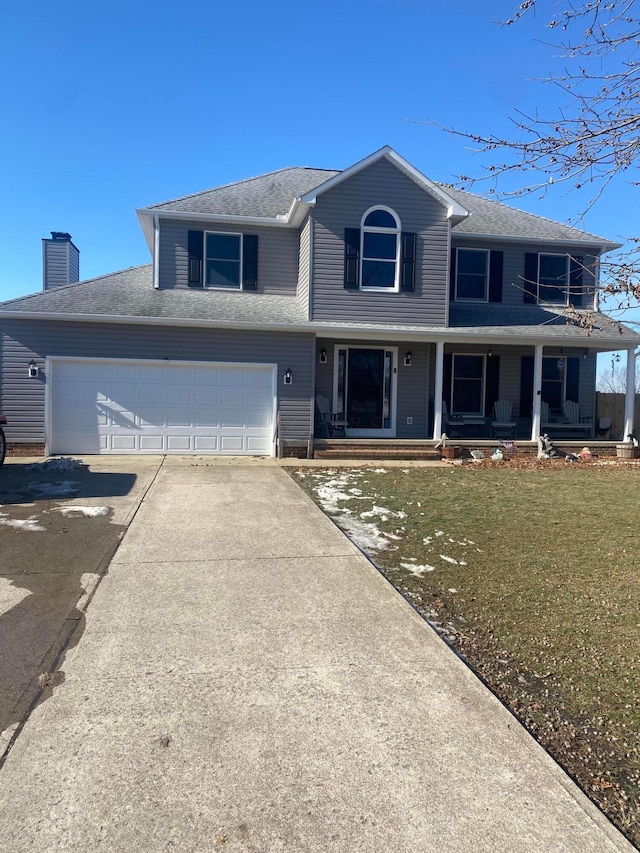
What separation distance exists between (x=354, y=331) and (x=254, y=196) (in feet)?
16.6

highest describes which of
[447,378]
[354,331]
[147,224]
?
[147,224]

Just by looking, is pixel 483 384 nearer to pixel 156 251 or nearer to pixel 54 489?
pixel 156 251

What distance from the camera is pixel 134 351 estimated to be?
12664mm

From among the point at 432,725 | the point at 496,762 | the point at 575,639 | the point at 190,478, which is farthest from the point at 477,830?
the point at 190,478

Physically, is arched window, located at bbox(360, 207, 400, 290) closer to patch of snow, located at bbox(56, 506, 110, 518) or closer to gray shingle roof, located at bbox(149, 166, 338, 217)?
gray shingle roof, located at bbox(149, 166, 338, 217)

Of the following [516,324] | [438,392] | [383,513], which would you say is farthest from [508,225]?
[383,513]

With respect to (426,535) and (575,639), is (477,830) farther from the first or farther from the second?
(426,535)

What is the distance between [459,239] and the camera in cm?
1499

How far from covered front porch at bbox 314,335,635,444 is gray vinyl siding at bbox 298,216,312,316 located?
1402 millimetres

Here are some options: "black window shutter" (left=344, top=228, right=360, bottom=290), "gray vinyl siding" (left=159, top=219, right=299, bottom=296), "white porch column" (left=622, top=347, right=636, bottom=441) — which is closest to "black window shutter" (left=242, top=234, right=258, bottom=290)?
"gray vinyl siding" (left=159, top=219, right=299, bottom=296)

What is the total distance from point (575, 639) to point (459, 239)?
12878 millimetres

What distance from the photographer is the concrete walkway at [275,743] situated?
84.7 inches

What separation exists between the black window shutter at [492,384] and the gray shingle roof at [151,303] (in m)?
5.44

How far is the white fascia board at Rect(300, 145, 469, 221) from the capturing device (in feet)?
42.1
